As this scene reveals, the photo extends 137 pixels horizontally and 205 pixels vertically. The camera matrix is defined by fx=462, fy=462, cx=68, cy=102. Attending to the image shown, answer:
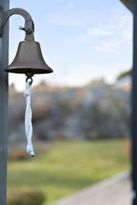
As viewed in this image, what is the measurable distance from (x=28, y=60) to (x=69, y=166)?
4308 mm

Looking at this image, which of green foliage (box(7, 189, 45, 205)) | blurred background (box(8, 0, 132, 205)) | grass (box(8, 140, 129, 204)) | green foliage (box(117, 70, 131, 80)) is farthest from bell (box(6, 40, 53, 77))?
grass (box(8, 140, 129, 204))

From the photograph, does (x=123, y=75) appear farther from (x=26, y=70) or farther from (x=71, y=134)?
(x=26, y=70)

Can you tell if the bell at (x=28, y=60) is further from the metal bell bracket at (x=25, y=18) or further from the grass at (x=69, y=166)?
the grass at (x=69, y=166)

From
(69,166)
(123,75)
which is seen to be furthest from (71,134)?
(123,75)

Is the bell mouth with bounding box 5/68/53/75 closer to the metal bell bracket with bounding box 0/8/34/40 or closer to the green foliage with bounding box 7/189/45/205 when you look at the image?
the metal bell bracket with bounding box 0/8/34/40

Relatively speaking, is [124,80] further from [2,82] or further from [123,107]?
[2,82]

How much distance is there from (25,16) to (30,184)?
166 inches

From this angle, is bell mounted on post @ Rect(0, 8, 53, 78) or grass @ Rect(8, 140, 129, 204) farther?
grass @ Rect(8, 140, 129, 204)

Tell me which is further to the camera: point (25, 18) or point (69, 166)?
point (69, 166)

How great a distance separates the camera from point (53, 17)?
1.07m

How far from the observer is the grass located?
4957mm

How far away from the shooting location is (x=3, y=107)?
2.93 ft

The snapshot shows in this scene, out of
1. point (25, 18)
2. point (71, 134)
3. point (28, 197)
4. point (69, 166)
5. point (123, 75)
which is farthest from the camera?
point (71, 134)

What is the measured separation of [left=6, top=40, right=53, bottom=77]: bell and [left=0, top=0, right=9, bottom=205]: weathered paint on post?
3 centimetres
